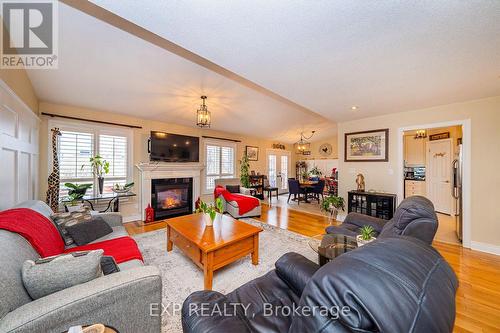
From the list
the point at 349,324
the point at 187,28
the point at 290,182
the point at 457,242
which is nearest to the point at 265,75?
the point at 187,28

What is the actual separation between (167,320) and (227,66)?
2536 millimetres

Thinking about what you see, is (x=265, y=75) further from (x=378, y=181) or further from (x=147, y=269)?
(x=378, y=181)

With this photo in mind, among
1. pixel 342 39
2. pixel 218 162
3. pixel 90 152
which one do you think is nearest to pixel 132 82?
pixel 90 152

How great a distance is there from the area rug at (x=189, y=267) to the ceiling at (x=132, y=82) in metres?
2.54

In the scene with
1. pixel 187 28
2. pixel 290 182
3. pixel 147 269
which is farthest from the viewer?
pixel 290 182

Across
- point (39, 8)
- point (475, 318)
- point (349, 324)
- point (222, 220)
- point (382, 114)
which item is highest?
point (39, 8)

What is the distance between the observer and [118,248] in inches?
73.1

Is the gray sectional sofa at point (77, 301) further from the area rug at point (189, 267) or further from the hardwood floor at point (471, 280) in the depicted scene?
the hardwood floor at point (471, 280)

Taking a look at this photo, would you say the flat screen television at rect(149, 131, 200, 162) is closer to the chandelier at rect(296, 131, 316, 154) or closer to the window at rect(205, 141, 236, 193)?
the window at rect(205, 141, 236, 193)

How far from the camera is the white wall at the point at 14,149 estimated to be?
1726mm

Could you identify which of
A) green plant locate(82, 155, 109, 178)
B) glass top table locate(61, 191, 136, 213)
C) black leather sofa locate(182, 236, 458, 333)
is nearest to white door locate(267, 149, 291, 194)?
glass top table locate(61, 191, 136, 213)

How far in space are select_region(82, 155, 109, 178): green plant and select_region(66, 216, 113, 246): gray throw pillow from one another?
1.84m

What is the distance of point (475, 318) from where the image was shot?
1.65 meters

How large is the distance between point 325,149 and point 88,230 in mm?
8649
